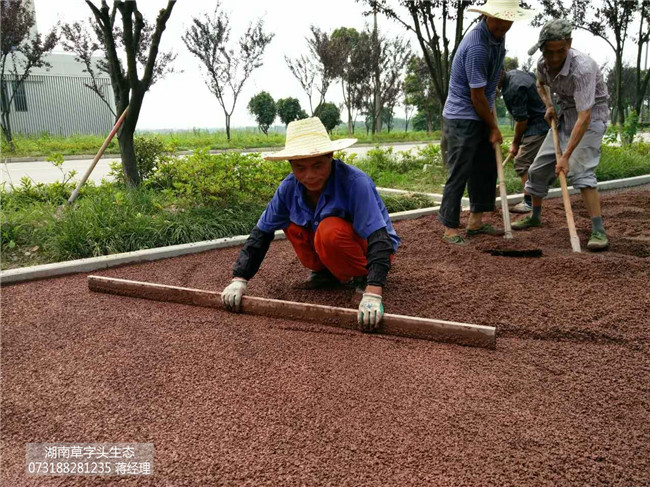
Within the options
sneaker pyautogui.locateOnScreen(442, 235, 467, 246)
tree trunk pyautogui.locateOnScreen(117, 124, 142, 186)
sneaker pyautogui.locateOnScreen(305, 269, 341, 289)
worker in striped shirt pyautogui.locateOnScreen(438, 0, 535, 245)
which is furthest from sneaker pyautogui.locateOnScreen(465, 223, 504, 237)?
tree trunk pyautogui.locateOnScreen(117, 124, 142, 186)

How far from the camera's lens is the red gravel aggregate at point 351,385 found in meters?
1.79

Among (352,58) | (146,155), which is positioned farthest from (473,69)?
(352,58)

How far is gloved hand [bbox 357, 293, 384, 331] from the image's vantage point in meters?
2.66

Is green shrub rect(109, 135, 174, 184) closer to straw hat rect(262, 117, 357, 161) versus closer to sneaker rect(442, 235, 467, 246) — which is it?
sneaker rect(442, 235, 467, 246)

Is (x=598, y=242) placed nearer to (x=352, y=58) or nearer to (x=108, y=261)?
(x=108, y=261)

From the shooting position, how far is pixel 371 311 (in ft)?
8.72

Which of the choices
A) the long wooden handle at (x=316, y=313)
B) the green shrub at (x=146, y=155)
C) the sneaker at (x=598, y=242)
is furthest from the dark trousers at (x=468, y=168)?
the green shrub at (x=146, y=155)

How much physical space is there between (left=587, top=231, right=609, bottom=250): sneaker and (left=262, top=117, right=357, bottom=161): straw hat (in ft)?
8.17

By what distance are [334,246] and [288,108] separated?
92.6ft

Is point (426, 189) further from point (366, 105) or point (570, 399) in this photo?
point (366, 105)

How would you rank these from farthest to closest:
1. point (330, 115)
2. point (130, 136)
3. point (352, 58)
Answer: point (330, 115), point (352, 58), point (130, 136)

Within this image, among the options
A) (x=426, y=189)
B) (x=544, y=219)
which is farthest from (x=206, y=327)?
(x=426, y=189)

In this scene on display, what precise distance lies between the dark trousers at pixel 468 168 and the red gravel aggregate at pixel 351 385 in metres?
1.00

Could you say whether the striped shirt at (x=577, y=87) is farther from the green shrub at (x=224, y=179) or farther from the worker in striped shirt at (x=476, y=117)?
the green shrub at (x=224, y=179)
